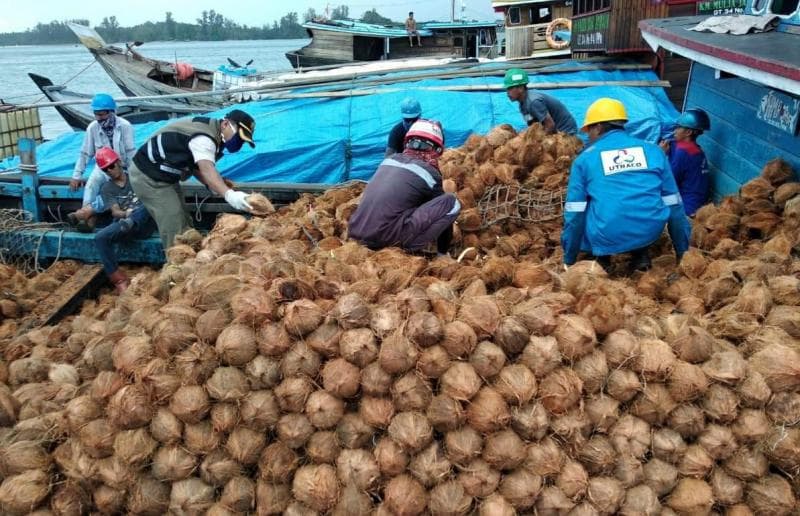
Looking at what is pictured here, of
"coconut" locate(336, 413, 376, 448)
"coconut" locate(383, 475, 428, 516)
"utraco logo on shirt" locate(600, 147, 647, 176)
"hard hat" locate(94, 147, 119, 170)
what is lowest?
"coconut" locate(383, 475, 428, 516)

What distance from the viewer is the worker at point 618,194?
185 inches

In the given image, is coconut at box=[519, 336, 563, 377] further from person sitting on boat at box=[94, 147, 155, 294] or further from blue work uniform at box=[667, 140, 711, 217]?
person sitting on boat at box=[94, 147, 155, 294]

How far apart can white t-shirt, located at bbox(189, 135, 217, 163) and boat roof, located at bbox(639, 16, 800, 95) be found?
14.3ft

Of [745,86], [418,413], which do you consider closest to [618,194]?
[418,413]

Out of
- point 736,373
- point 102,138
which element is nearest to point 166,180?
point 102,138

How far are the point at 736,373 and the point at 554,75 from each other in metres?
9.47

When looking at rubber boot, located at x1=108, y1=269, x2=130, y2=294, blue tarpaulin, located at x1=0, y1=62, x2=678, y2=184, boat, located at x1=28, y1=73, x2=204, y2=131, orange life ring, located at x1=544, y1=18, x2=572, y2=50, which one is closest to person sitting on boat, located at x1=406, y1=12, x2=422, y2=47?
orange life ring, located at x1=544, y1=18, x2=572, y2=50

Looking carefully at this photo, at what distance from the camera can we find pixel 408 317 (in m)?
3.13

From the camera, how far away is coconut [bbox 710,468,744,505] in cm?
294

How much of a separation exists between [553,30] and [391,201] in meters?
17.8

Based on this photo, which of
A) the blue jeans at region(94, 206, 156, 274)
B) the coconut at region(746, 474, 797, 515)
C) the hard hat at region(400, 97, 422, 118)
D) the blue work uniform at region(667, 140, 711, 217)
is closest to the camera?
the coconut at region(746, 474, 797, 515)

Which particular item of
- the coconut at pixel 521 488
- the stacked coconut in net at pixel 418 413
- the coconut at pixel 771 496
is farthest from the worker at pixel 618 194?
the coconut at pixel 521 488

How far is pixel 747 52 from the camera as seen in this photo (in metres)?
4.67

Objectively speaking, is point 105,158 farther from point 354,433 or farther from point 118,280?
point 354,433
